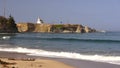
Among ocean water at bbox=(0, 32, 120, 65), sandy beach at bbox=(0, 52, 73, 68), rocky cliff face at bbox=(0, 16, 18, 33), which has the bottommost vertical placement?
rocky cliff face at bbox=(0, 16, 18, 33)

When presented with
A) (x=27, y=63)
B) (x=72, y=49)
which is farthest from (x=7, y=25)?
(x=27, y=63)

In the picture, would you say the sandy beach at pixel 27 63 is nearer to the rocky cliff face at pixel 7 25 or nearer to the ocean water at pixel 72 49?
the ocean water at pixel 72 49

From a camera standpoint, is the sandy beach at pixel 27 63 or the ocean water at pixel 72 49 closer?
the sandy beach at pixel 27 63

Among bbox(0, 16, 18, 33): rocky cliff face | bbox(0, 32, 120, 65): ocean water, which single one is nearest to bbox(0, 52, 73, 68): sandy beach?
bbox(0, 32, 120, 65): ocean water

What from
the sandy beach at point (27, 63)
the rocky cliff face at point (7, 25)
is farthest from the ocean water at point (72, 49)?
the rocky cliff face at point (7, 25)

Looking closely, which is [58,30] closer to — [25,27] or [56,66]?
[25,27]

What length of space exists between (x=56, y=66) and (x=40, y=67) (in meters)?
1.44

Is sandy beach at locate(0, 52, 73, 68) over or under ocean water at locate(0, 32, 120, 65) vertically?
over

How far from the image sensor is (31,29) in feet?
646

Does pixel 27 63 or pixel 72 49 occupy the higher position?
pixel 27 63

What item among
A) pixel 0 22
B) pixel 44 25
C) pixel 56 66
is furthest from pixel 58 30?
pixel 56 66

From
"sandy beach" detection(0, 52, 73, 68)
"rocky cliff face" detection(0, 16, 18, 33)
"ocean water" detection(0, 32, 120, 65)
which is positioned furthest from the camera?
"rocky cliff face" detection(0, 16, 18, 33)

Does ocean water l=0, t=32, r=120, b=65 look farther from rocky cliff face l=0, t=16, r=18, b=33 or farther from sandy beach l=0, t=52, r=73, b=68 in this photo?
rocky cliff face l=0, t=16, r=18, b=33

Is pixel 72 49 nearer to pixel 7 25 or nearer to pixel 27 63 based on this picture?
pixel 27 63
